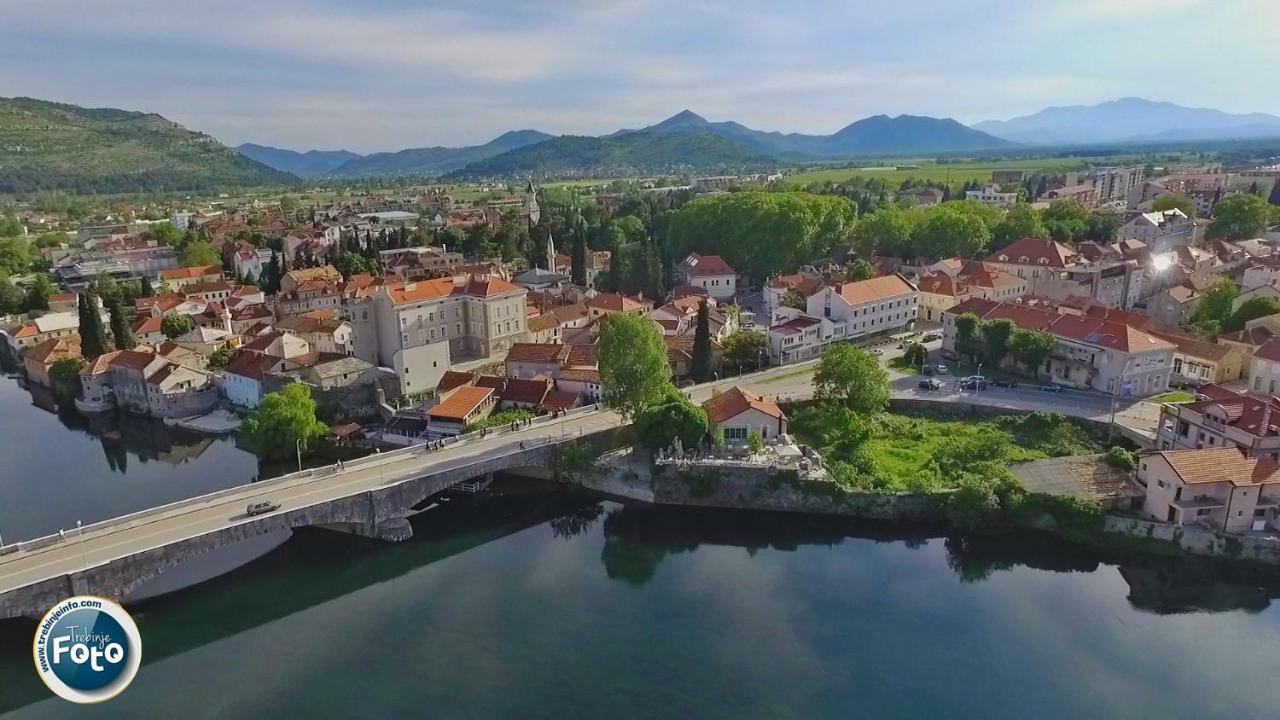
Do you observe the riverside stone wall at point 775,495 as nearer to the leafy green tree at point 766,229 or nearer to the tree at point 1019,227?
the leafy green tree at point 766,229

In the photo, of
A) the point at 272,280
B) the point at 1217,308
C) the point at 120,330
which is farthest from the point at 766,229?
the point at 120,330

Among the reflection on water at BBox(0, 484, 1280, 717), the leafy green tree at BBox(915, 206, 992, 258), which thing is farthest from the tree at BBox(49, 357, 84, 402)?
the leafy green tree at BBox(915, 206, 992, 258)

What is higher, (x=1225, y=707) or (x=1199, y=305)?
(x=1199, y=305)

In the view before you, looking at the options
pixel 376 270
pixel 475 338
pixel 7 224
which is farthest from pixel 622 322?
Result: pixel 7 224

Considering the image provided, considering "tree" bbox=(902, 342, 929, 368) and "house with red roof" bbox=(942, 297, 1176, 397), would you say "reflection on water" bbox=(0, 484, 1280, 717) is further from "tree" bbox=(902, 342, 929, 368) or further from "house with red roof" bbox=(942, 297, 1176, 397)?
"tree" bbox=(902, 342, 929, 368)

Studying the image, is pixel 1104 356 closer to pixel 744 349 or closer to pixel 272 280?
pixel 744 349

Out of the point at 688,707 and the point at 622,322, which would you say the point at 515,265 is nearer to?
the point at 622,322

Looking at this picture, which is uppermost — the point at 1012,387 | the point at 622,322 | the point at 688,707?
the point at 622,322
